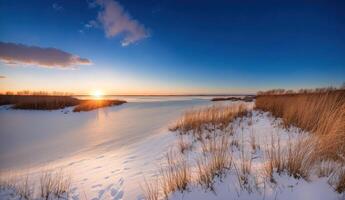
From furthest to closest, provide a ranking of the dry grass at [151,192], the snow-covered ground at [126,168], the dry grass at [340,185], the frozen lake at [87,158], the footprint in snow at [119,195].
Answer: the frozen lake at [87,158] < the footprint in snow at [119,195] < the dry grass at [151,192] < the snow-covered ground at [126,168] < the dry grass at [340,185]

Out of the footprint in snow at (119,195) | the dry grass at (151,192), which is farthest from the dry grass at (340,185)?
the footprint in snow at (119,195)

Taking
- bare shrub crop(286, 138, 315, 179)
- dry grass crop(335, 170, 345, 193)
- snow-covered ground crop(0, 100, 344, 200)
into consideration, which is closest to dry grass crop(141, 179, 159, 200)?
snow-covered ground crop(0, 100, 344, 200)

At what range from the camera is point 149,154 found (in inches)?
229

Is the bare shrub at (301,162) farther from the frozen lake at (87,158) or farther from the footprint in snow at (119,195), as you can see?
the footprint in snow at (119,195)

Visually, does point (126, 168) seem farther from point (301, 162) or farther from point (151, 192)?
point (301, 162)

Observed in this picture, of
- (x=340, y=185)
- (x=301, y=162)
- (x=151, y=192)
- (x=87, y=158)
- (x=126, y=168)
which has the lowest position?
(x=87, y=158)

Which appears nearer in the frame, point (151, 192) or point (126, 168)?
point (151, 192)

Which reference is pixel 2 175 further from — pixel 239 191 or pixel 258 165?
pixel 258 165

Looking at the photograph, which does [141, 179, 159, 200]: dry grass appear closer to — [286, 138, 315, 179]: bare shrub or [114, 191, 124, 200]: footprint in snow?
[114, 191, 124, 200]: footprint in snow

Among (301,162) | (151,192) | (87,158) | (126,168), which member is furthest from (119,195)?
(87,158)

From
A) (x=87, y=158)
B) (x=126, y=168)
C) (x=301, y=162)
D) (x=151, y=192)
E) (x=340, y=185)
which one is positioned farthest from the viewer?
(x=87, y=158)

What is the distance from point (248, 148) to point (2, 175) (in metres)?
6.55

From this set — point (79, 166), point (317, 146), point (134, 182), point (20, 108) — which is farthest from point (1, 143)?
point (20, 108)

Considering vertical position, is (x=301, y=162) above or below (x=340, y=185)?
above
